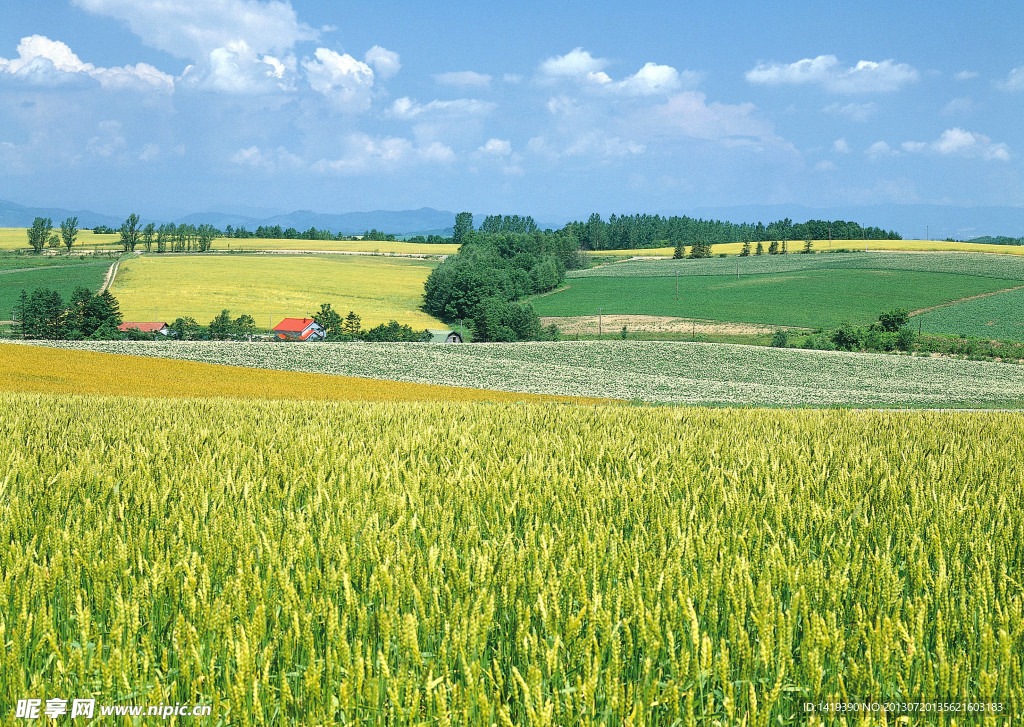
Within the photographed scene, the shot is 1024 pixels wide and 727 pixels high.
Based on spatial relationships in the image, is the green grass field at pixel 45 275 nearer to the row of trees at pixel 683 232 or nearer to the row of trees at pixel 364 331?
the row of trees at pixel 364 331

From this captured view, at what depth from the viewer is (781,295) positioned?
82188 mm

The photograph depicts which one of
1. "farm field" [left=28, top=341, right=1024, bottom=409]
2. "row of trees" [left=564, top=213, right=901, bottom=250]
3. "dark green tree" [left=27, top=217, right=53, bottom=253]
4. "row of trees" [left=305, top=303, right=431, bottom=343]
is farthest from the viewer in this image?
"row of trees" [left=564, top=213, right=901, bottom=250]

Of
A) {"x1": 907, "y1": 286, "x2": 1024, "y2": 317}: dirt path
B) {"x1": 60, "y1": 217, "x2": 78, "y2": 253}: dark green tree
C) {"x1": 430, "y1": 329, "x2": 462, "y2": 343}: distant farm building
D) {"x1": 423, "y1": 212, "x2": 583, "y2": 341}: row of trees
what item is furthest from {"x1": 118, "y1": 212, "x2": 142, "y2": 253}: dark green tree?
{"x1": 907, "y1": 286, "x2": 1024, "y2": 317}: dirt path

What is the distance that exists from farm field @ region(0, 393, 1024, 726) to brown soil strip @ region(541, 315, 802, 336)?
6099 cm

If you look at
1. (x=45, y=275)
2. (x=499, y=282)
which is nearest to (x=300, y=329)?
(x=499, y=282)

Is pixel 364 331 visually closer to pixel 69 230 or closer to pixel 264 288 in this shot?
pixel 264 288

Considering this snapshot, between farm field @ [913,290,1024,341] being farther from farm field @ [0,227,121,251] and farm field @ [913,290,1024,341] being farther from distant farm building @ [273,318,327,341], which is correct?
farm field @ [0,227,121,251]

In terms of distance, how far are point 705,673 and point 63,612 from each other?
2.76 m

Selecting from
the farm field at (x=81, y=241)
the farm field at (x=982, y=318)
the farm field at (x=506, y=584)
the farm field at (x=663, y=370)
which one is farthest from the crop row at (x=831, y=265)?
the farm field at (x=506, y=584)

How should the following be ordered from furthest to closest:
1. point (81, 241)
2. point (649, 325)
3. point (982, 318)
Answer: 1. point (81, 241)
2. point (649, 325)
3. point (982, 318)

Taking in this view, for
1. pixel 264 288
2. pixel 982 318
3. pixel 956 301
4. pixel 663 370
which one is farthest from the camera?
pixel 264 288

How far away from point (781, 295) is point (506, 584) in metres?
85.3

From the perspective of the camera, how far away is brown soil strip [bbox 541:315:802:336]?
65.6 m

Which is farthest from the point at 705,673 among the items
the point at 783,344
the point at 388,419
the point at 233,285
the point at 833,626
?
the point at 233,285
